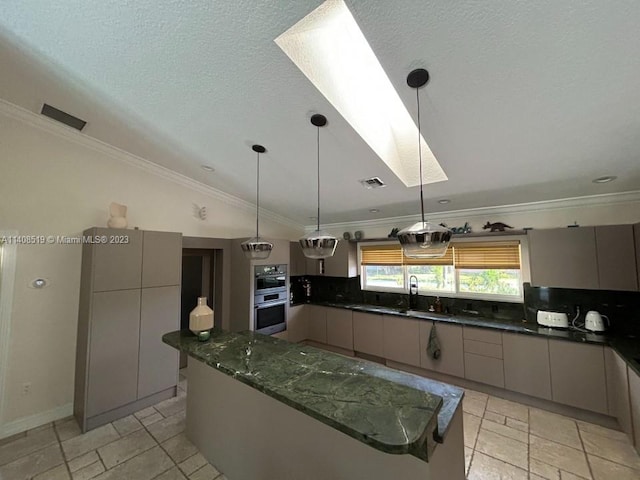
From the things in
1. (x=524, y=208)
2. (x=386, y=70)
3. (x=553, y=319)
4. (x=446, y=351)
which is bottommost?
(x=446, y=351)

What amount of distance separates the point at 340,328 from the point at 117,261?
10.8 feet

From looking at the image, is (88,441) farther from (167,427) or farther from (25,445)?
(167,427)

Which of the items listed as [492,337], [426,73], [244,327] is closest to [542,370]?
[492,337]

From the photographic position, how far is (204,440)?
2.26 meters

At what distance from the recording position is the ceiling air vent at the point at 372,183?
120 inches

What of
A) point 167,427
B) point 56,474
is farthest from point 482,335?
point 56,474

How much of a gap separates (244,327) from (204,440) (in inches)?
70.2

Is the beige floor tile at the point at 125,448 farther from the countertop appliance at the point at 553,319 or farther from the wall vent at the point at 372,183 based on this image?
the countertop appliance at the point at 553,319

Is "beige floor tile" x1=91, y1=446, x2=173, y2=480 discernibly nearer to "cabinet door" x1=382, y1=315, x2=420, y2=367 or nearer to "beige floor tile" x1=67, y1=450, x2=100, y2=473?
"beige floor tile" x1=67, y1=450, x2=100, y2=473

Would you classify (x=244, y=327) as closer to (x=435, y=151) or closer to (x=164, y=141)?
(x=164, y=141)

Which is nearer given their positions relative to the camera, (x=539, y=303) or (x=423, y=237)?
(x=423, y=237)

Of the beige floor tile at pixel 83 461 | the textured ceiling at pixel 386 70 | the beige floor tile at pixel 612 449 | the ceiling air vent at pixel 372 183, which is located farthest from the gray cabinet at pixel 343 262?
the beige floor tile at pixel 83 461

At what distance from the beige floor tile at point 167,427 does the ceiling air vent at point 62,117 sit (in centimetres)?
320

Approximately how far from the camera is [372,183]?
124 inches
